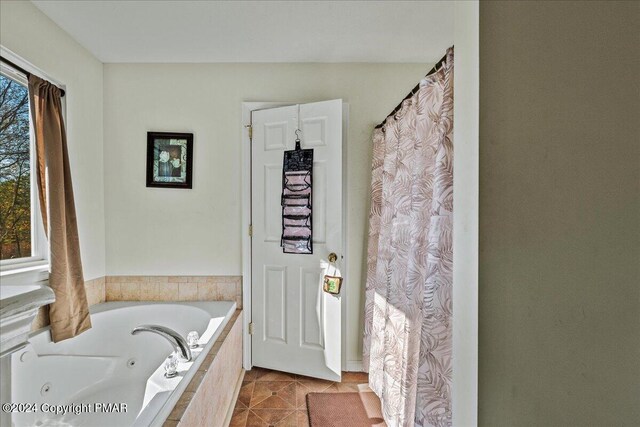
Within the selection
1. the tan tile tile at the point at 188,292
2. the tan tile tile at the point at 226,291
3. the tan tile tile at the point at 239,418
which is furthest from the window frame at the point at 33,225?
the tan tile tile at the point at 239,418

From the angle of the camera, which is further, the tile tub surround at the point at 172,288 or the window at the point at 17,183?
the tile tub surround at the point at 172,288

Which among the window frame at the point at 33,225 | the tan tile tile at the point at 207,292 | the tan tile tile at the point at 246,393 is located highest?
the window frame at the point at 33,225

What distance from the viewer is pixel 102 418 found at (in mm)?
1521

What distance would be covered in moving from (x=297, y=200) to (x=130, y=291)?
153 cm

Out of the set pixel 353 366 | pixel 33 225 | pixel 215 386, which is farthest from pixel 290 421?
pixel 33 225

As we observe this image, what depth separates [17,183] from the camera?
134 centimetres

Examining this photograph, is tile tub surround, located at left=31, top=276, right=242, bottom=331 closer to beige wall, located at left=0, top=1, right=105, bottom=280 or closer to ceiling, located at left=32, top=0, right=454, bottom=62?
beige wall, located at left=0, top=1, right=105, bottom=280

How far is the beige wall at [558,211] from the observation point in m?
0.60

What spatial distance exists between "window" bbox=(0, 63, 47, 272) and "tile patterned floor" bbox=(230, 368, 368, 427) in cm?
144

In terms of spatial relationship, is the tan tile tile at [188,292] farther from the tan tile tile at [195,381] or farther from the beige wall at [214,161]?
the tan tile tile at [195,381]

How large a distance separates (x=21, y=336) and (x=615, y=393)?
105cm

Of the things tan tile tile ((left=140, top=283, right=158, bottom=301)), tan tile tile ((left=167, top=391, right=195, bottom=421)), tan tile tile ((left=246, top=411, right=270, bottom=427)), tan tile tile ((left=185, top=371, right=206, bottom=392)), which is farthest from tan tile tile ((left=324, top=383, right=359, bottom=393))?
tan tile tile ((left=140, top=283, right=158, bottom=301))

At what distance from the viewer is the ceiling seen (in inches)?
65.8

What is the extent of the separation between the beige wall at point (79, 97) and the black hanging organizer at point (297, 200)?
142cm
